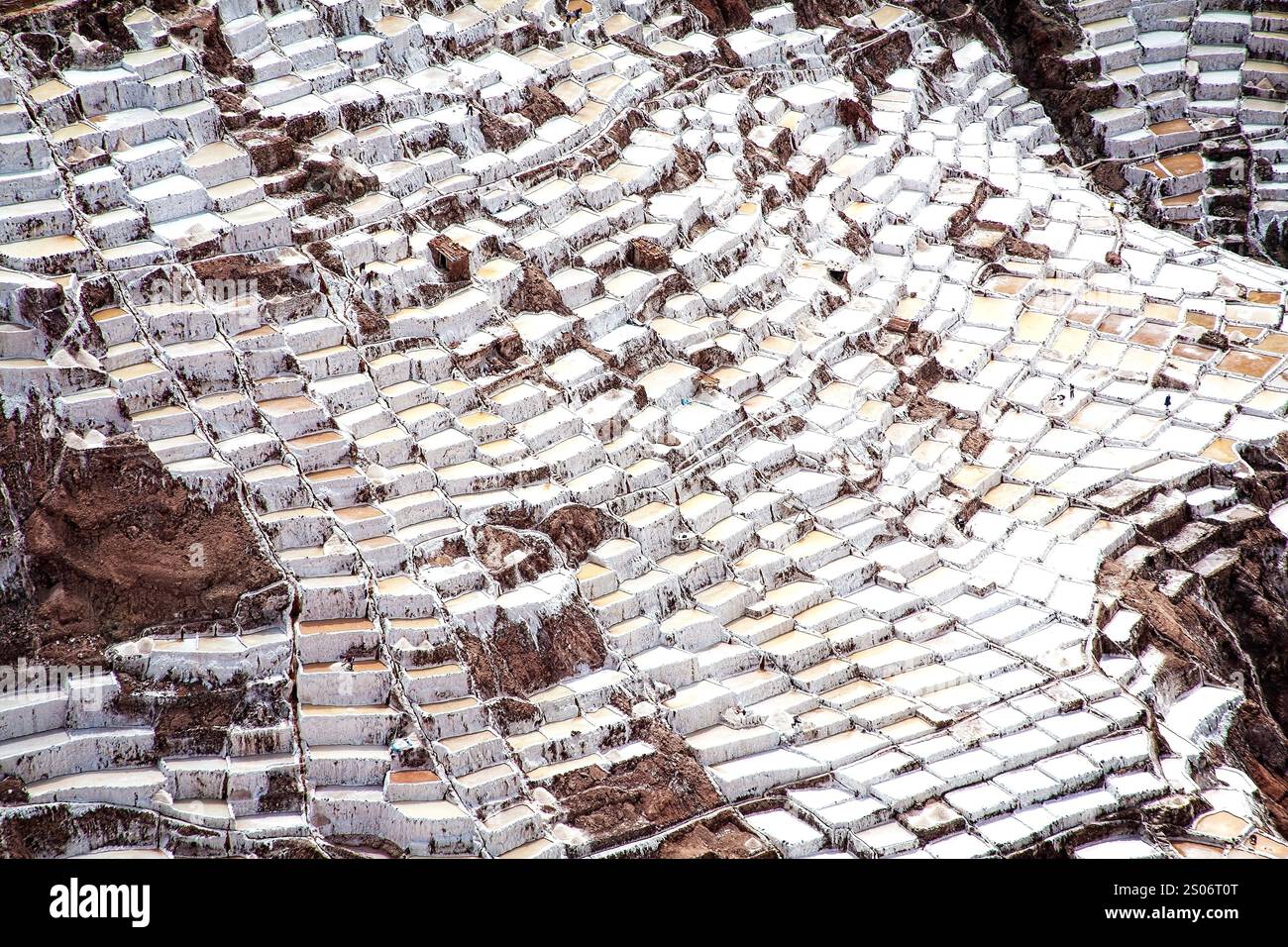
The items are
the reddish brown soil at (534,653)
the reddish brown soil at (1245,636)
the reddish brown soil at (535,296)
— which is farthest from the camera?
the reddish brown soil at (535,296)

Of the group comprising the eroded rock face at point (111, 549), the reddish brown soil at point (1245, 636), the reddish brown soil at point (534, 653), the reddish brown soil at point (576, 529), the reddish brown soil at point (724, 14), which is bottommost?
the reddish brown soil at point (1245, 636)

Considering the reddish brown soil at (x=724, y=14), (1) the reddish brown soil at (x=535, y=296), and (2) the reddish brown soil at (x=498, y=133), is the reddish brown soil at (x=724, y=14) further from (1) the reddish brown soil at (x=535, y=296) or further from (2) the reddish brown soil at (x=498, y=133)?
(1) the reddish brown soil at (x=535, y=296)

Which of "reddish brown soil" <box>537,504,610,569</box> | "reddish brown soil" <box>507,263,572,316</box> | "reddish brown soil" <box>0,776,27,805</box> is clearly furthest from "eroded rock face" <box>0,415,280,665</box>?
"reddish brown soil" <box>507,263,572,316</box>

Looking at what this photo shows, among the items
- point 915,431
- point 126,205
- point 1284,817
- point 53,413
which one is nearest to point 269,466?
point 53,413

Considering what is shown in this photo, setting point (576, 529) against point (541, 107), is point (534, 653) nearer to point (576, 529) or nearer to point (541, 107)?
point (576, 529)

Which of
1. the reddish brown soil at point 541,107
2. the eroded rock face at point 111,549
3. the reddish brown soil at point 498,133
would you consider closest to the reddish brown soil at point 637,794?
the eroded rock face at point 111,549

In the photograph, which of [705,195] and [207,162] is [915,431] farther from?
[207,162]
